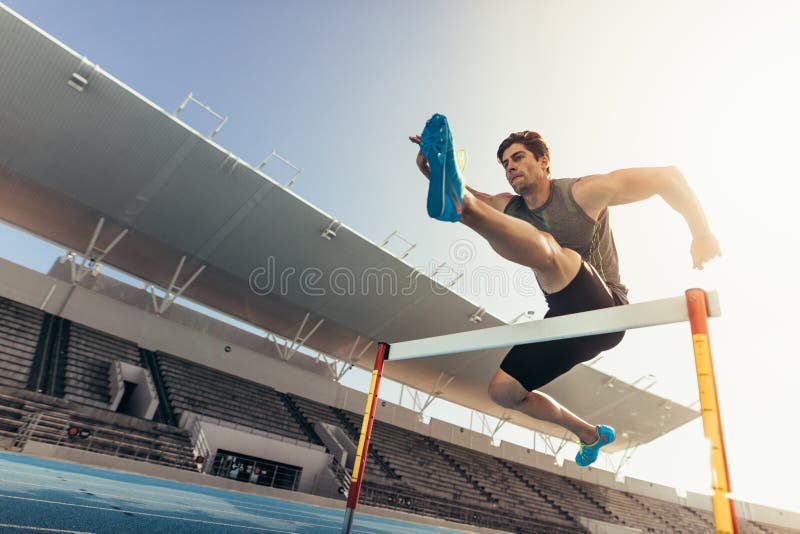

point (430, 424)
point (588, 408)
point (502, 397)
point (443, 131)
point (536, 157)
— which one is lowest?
point (502, 397)

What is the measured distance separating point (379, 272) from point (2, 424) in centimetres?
1024

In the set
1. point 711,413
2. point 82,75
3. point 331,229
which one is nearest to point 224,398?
point 331,229

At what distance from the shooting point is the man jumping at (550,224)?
2105 millimetres

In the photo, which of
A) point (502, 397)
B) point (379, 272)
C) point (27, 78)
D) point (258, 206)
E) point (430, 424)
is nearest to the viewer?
point (502, 397)

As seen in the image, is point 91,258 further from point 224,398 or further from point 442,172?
point 442,172

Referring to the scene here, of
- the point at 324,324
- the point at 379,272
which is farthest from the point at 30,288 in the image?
the point at 379,272

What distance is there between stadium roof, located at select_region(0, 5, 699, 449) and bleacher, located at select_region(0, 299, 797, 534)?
291 centimetres

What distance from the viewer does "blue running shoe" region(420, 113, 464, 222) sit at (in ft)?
6.66

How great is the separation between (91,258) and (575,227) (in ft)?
56.3

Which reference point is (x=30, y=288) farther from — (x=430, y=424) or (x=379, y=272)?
(x=430, y=424)

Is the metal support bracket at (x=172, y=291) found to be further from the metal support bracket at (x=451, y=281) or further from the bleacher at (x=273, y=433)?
the metal support bracket at (x=451, y=281)

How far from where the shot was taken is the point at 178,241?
47.7 feet

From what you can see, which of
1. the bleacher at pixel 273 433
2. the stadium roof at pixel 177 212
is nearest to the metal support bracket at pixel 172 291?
the stadium roof at pixel 177 212

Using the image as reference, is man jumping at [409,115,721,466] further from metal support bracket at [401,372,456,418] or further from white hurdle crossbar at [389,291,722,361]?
metal support bracket at [401,372,456,418]
